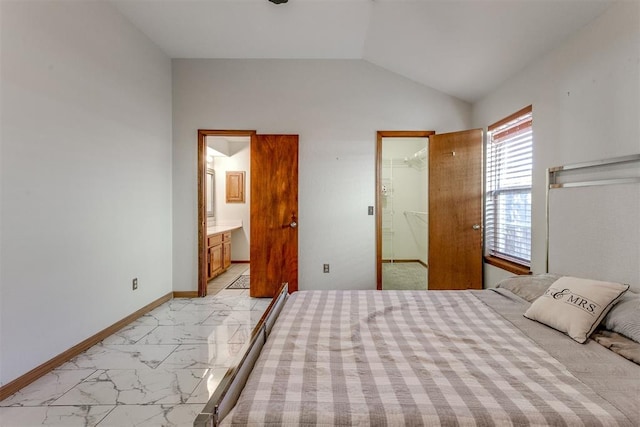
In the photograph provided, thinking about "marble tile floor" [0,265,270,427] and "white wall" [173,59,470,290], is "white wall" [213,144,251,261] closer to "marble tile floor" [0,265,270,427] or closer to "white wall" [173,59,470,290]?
"white wall" [173,59,470,290]

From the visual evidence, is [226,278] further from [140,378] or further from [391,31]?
[391,31]

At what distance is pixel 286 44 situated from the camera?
3.35 metres

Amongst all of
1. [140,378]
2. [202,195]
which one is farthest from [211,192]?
[140,378]

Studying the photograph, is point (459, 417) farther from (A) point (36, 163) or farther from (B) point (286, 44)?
(B) point (286, 44)

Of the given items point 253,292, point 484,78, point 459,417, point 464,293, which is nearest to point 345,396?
point 459,417

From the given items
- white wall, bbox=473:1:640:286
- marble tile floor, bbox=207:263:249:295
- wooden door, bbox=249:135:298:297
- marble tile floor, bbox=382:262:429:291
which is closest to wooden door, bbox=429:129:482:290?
white wall, bbox=473:1:640:286

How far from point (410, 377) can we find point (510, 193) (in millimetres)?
2693

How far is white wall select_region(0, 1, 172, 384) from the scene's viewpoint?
1842mm

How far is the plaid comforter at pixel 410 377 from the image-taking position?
2.80 ft

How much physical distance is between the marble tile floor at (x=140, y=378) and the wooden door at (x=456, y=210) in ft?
7.47

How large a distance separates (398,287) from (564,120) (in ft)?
9.46

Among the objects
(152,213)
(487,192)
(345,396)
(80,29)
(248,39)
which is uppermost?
(248,39)

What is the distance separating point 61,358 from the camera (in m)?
2.13

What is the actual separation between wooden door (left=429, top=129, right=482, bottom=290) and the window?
159 millimetres
